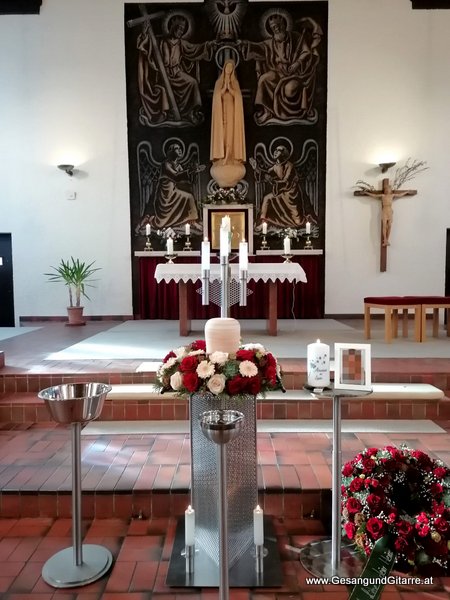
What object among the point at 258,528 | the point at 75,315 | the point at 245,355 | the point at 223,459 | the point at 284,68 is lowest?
the point at 258,528

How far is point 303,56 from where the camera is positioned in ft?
27.1

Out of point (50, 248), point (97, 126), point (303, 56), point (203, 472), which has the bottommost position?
point (203, 472)

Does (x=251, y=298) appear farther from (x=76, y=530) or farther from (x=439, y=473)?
(x=76, y=530)

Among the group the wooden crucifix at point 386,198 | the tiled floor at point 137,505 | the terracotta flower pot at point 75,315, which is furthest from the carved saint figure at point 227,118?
the tiled floor at point 137,505

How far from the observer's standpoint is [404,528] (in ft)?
6.76

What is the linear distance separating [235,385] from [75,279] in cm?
642

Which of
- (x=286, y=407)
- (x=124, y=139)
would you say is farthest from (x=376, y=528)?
(x=124, y=139)

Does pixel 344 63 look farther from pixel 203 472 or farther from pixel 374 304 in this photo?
pixel 203 472

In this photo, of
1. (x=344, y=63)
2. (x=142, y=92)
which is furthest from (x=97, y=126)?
(x=344, y=63)

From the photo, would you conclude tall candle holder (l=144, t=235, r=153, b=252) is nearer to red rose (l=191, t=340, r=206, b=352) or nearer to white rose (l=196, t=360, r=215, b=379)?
red rose (l=191, t=340, r=206, b=352)

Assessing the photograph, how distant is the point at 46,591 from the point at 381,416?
253 centimetres

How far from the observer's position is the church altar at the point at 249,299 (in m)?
8.04

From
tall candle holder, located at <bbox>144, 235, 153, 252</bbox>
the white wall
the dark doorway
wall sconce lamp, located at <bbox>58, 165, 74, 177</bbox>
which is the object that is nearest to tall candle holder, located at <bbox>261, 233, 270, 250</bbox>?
the white wall

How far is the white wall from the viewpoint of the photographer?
26.8 feet
